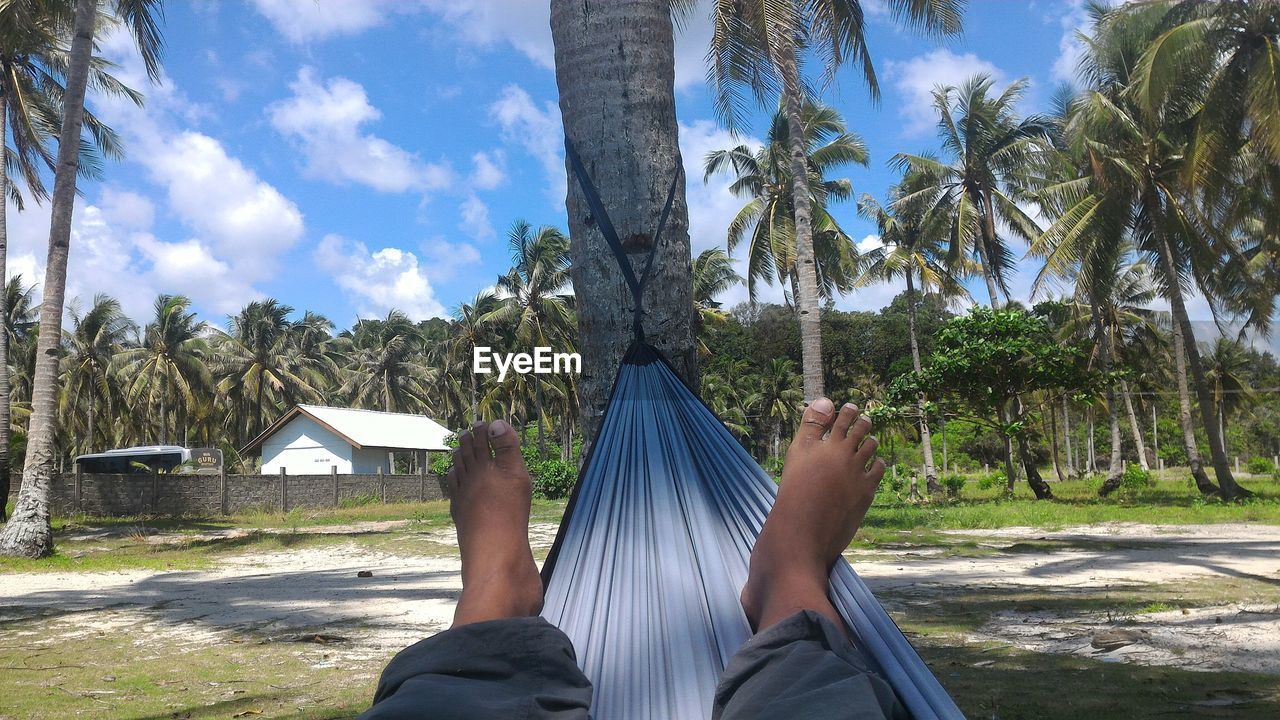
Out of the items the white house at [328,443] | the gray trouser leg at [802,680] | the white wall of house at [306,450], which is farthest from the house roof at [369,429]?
the gray trouser leg at [802,680]

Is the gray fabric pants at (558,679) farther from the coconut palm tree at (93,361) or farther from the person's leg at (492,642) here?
the coconut palm tree at (93,361)

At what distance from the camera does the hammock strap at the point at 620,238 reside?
1.55m

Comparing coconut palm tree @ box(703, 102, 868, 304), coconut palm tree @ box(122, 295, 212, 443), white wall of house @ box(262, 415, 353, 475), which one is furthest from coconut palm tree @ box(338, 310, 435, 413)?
coconut palm tree @ box(703, 102, 868, 304)

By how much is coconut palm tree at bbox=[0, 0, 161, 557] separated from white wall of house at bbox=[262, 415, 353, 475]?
41.0ft

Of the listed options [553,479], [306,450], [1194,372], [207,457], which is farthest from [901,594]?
[207,457]

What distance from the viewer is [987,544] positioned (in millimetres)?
7906

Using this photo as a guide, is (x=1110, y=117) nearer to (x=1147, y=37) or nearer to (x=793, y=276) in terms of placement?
(x=1147, y=37)

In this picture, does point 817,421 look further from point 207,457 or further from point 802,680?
point 207,457

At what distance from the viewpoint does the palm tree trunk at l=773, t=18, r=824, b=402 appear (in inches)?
328

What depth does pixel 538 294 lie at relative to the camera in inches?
777

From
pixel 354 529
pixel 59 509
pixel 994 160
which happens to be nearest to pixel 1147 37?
pixel 994 160

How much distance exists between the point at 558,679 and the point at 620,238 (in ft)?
2.83

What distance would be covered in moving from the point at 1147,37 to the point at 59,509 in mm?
16884

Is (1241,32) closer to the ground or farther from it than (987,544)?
farther from it
